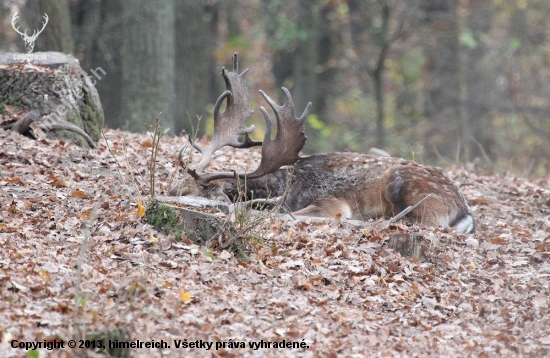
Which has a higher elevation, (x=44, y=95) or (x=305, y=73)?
(x=44, y=95)

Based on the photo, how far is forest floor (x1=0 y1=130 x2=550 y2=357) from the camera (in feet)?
18.5

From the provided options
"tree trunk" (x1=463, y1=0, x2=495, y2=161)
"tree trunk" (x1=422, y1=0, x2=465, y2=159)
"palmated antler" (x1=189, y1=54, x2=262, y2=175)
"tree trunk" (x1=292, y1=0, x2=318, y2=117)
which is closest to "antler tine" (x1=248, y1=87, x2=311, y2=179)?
"palmated antler" (x1=189, y1=54, x2=262, y2=175)

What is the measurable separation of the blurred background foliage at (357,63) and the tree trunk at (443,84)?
37 millimetres

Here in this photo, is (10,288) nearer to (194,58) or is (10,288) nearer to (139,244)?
(139,244)

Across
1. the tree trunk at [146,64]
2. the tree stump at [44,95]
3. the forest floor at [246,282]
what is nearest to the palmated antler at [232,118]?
the forest floor at [246,282]

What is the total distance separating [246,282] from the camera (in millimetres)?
6699

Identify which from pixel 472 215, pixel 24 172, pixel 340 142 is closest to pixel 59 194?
pixel 24 172

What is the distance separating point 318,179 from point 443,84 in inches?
503

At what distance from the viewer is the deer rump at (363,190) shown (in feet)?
29.5

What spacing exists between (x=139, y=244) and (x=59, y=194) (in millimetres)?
1531

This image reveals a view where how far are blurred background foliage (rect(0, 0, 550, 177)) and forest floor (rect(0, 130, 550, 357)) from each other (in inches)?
202

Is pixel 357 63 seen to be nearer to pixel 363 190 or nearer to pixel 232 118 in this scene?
pixel 363 190

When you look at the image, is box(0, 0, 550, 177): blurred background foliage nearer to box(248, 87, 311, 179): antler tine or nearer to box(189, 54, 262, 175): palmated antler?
box(189, 54, 262, 175): palmated antler

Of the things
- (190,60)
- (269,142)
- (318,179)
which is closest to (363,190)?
(318,179)
